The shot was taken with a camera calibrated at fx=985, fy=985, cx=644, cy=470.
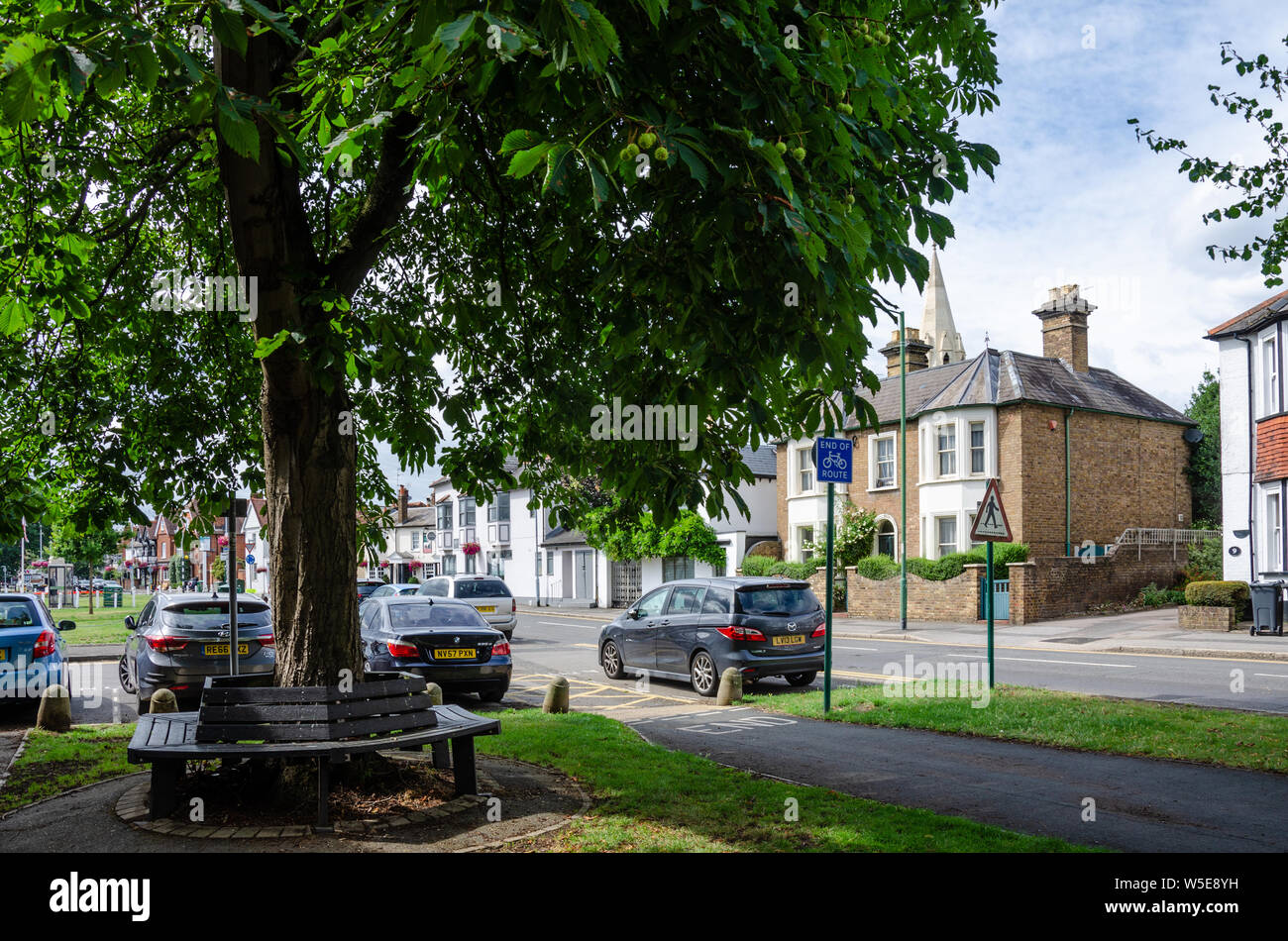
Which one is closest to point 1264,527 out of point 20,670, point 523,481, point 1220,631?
point 1220,631

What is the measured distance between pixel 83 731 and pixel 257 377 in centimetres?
432

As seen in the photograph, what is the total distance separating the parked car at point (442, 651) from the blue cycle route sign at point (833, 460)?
5.30 meters

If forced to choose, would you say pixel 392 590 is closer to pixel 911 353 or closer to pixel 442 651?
pixel 442 651

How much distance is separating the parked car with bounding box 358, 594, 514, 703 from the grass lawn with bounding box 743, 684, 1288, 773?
3.65m

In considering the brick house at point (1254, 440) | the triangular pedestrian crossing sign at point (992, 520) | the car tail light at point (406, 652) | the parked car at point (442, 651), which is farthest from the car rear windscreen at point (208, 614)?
the brick house at point (1254, 440)

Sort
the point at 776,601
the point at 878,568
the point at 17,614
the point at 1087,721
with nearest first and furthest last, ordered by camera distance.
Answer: the point at 1087,721
the point at 17,614
the point at 776,601
the point at 878,568

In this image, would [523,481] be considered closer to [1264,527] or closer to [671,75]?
[671,75]

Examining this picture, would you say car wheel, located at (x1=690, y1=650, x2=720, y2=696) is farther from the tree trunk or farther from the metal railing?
the metal railing

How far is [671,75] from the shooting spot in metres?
4.68

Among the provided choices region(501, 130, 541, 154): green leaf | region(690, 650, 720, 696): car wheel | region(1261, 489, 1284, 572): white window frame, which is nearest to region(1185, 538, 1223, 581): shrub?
region(1261, 489, 1284, 572): white window frame

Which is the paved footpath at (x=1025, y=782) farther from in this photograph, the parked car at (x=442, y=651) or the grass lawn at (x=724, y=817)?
the parked car at (x=442, y=651)

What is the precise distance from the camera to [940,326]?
70375 mm

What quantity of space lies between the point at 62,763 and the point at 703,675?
8.58 meters

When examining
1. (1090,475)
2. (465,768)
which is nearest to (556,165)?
(465,768)
